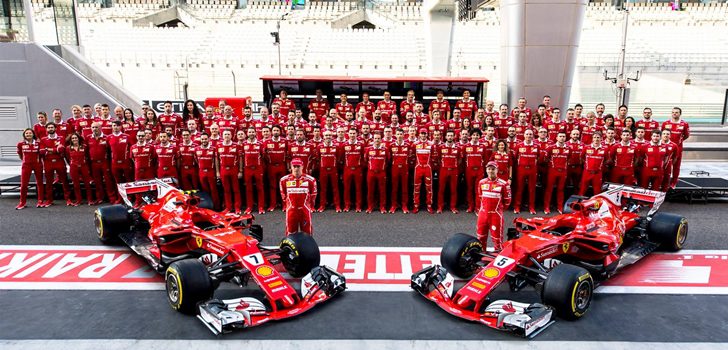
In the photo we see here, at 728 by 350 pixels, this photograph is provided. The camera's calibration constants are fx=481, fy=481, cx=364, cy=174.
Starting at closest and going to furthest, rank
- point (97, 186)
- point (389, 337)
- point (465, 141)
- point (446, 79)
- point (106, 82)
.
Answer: point (389, 337) → point (465, 141) → point (97, 186) → point (446, 79) → point (106, 82)

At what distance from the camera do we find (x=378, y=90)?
12.8 m

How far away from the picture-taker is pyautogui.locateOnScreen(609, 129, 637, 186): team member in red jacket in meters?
8.80

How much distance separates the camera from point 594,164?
867 cm

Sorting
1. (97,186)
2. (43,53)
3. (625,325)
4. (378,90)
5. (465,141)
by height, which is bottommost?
(625,325)

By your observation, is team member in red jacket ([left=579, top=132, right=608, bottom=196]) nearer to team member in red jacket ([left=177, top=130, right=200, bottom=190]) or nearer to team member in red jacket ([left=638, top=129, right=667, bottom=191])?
team member in red jacket ([left=638, top=129, right=667, bottom=191])

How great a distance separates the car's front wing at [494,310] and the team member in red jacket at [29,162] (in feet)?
25.7

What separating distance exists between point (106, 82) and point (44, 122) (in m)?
5.58

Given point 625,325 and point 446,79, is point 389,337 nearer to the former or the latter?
point 625,325

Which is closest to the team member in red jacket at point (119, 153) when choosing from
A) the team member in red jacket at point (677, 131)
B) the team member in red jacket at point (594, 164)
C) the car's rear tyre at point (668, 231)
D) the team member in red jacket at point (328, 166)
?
the team member in red jacket at point (328, 166)

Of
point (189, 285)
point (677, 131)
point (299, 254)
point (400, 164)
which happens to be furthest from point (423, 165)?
point (677, 131)

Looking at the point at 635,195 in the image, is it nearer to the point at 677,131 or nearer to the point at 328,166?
the point at 677,131

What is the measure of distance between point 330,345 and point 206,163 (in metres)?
5.23

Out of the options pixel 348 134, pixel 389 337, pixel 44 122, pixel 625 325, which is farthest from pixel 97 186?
pixel 625 325

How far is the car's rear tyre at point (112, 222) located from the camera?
6.93m
